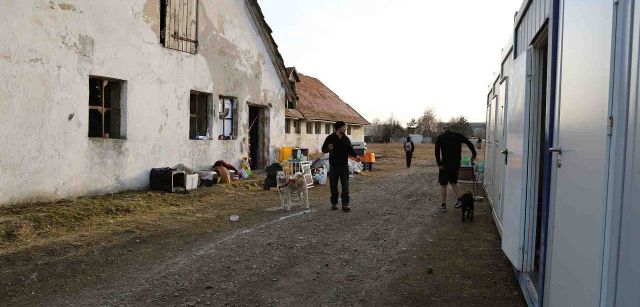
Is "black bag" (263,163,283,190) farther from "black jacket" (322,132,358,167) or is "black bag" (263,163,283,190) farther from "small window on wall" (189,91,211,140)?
"black jacket" (322,132,358,167)

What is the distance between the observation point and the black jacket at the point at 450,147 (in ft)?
30.8

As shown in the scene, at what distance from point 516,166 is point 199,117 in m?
10.9

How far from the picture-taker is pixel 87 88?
1011cm

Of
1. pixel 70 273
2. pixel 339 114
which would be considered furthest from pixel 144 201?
pixel 339 114

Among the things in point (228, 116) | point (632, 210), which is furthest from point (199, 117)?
point (632, 210)

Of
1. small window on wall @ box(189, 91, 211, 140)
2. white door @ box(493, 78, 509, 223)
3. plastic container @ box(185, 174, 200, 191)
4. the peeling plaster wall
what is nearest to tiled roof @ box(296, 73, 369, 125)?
small window on wall @ box(189, 91, 211, 140)

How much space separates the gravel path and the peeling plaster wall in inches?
181

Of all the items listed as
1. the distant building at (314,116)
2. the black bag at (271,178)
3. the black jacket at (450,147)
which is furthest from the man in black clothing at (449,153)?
the distant building at (314,116)

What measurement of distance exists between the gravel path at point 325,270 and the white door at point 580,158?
1559mm

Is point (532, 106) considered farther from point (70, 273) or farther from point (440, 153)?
point (70, 273)

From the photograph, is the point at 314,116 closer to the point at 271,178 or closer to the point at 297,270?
the point at 271,178

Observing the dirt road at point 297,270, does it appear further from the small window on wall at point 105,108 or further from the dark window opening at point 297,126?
the dark window opening at point 297,126

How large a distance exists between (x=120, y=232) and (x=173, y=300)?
341 centimetres

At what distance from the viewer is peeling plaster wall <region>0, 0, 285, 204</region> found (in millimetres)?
8703
